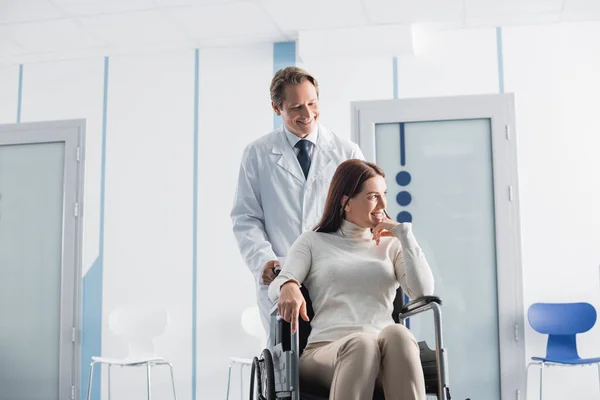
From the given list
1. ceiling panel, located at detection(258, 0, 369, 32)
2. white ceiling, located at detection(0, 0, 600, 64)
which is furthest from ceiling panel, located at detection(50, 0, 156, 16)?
ceiling panel, located at detection(258, 0, 369, 32)

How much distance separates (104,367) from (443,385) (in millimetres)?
3738

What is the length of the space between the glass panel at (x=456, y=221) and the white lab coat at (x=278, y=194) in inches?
89.8

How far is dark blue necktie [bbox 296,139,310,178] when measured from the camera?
2.73 meters

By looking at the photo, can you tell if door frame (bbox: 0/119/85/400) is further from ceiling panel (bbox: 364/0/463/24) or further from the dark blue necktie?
the dark blue necktie

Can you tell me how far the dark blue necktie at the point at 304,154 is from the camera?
273cm

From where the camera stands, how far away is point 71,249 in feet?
17.7

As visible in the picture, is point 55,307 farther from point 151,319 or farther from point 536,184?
point 536,184

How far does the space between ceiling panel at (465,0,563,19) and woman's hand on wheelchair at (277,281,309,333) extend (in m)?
2.90

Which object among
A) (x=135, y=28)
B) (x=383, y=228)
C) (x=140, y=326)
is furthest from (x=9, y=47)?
(x=383, y=228)

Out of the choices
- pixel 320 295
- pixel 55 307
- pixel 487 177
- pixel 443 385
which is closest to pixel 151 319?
pixel 55 307

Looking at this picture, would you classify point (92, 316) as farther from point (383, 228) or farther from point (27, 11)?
point (383, 228)

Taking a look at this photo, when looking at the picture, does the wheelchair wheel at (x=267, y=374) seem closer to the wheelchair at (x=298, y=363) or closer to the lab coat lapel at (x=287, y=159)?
the wheelchair at (x=298, y=363)

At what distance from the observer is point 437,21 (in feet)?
15.7

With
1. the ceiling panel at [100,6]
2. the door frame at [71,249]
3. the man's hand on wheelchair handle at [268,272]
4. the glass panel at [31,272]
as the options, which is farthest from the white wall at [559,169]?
the glass panel at [31,272]
